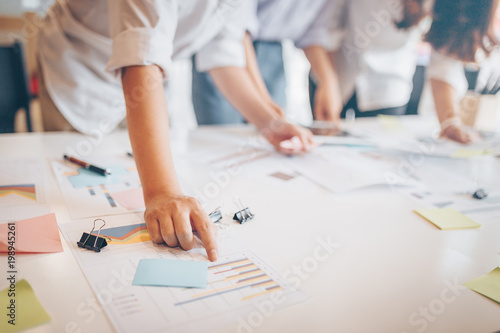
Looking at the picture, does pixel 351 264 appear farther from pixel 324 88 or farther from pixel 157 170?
pixel 324 88

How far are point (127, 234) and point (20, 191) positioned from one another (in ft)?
0.84

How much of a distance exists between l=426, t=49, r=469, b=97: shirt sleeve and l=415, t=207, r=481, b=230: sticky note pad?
2.89 ft

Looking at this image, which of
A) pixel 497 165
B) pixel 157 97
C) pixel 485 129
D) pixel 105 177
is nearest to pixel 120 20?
pixel 157 97

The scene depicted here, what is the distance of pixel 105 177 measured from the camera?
30.6 inches

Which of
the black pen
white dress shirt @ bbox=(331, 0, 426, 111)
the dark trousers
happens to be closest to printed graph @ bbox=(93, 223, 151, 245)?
the black pen

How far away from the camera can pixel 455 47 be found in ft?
4.62

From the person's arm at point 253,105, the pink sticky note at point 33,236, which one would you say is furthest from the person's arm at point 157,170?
the person's arm at point 253,105

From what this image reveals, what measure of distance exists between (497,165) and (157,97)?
990mm

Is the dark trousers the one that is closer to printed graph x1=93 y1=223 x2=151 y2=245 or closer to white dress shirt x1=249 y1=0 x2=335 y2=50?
white dress shirt x1=249 y1=0 x2=335 y2=50

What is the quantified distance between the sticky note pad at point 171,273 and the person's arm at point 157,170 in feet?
0.11

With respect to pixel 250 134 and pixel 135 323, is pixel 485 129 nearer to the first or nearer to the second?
pixel 250 134

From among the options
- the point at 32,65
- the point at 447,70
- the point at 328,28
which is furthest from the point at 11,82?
the point at 32,65

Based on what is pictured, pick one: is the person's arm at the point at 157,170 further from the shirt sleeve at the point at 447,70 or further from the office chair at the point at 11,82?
the shirt sleeve at the point at 447,70

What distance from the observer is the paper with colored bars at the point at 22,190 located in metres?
0.60
